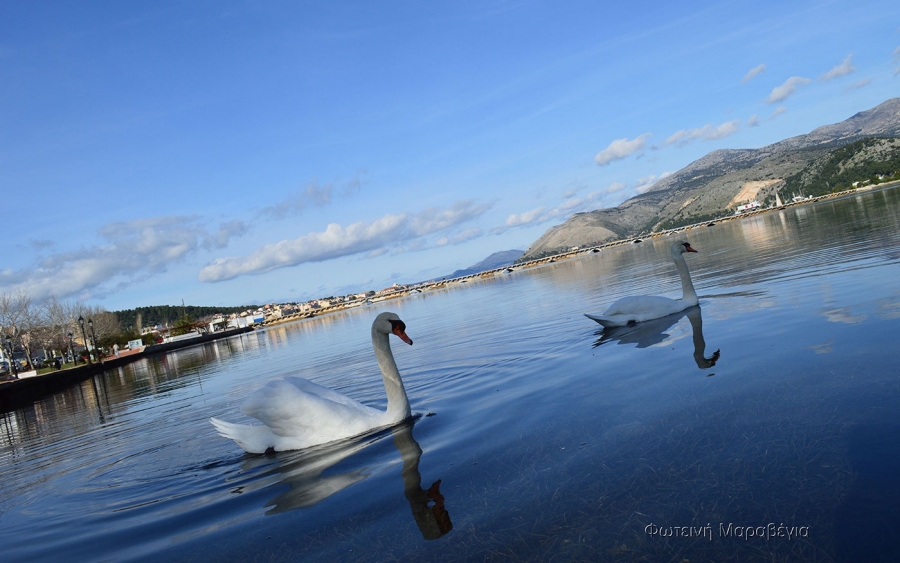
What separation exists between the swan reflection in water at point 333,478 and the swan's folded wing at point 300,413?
0.23 meters

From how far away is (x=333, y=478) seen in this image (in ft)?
19.8

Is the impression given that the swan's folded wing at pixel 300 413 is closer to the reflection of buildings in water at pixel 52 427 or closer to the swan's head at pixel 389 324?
the swan's head at pixel 389 324

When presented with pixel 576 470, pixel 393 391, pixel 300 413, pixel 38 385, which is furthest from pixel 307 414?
pixel 38 385

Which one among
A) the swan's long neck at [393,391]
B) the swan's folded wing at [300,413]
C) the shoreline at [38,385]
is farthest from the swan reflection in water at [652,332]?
the shoreline at [38,385]

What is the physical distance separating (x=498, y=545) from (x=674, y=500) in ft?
3.90

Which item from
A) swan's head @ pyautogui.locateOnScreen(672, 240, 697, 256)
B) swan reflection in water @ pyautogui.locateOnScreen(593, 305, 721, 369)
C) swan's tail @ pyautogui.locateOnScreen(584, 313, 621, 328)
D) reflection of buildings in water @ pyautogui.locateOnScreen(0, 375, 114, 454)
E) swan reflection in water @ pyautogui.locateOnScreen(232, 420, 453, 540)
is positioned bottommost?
swan reflection in water @ pyautogui.locateOnScreen(593, 305, 721, 369)

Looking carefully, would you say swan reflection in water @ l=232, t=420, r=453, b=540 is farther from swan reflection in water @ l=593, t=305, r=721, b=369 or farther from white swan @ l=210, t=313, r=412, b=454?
swan reflection in water @ l=593, t=305, r=721, b=369

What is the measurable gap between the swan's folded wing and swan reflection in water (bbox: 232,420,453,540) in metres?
0.23

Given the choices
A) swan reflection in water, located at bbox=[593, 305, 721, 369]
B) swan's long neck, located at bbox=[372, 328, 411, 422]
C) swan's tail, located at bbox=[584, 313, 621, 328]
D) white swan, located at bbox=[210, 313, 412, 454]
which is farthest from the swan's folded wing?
swan's tail, located at bbox=[584, 313, 621, 328]

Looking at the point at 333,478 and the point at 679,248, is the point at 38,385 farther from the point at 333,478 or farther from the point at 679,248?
the point at 333,478

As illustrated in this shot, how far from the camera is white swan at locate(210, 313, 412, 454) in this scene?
7.44 metres

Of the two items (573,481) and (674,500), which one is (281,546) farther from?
(674,500)

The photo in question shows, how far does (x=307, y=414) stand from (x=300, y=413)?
3.4 inches

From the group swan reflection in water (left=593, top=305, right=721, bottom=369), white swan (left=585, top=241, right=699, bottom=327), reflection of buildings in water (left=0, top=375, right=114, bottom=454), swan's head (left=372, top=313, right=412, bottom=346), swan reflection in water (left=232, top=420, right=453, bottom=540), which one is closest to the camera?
swan reflection in water (left=232, top=420, right=453, bottom=540)
